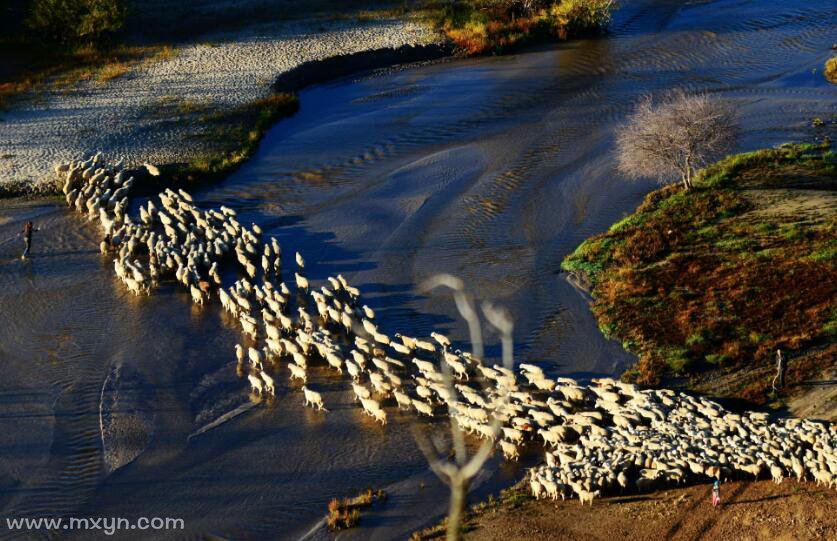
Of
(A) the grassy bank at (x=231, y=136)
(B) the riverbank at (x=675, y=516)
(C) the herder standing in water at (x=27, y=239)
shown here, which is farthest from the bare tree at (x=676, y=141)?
(C) the herder standing in water at (x=27, y=239)

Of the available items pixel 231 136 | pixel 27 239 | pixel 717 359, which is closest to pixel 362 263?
pixel 27 239

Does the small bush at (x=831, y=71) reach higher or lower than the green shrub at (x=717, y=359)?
higher

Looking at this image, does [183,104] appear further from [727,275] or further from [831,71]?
[831,71]

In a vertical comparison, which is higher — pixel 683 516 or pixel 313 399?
pixel 313 399

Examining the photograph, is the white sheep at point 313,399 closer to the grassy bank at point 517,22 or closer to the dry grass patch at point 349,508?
the dry grass patch at point 349,508

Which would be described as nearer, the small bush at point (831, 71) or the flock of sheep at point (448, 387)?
the flock of sheep at point (448, 387)

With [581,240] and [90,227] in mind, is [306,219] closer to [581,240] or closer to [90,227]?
[90,227]

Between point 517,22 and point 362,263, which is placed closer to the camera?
point 362,263
